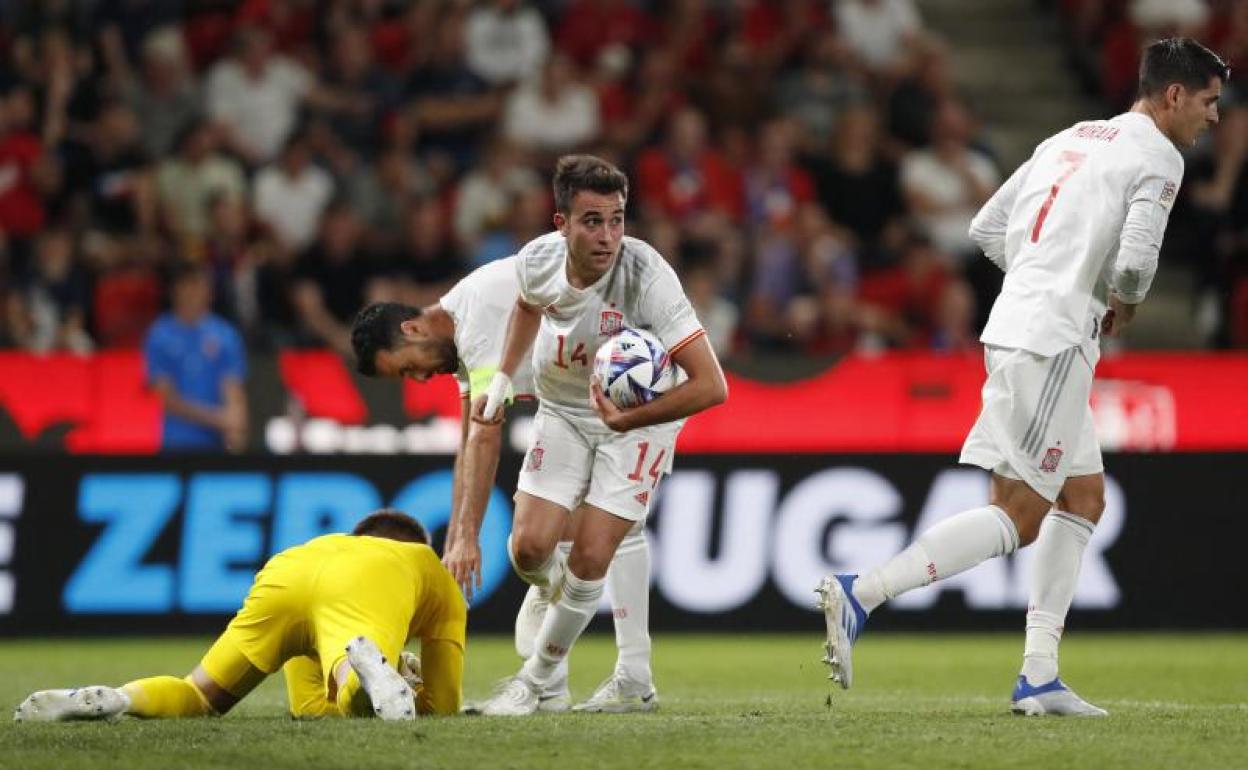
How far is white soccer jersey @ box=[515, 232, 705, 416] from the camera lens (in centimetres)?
686

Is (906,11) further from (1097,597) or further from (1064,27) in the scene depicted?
(1097,597)

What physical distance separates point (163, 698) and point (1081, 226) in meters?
3.37

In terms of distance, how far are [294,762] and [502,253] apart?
8911 millimetres

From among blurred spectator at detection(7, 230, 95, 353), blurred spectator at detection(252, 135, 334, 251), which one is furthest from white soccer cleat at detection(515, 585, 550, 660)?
blurred spectator at detection(252, 135, 334, 251)

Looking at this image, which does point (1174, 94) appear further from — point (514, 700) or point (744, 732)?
point (514, 700)

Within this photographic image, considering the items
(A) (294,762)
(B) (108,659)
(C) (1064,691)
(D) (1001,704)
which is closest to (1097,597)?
(D) (1001,704)

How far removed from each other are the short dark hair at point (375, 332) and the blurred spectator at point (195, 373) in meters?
5.60

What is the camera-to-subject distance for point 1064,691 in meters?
6.70

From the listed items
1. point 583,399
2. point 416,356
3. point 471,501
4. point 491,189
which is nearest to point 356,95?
point 491,189

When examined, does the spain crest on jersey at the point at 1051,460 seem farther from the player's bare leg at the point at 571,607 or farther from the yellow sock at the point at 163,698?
the yellow sock at the point at 163,698

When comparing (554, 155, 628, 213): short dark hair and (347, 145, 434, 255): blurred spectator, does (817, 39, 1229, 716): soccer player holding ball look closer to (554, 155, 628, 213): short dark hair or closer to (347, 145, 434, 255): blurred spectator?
(554, 155, 628, 213): short dark hair

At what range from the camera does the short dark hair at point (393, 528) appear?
7023mm

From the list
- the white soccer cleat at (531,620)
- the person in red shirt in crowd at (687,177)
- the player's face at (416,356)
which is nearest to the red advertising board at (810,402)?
the person in red shirt in crowd at (687,177)

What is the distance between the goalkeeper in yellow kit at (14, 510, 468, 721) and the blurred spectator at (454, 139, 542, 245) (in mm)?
7956
